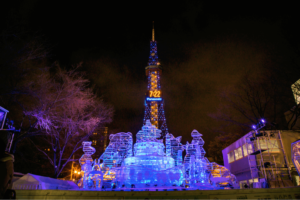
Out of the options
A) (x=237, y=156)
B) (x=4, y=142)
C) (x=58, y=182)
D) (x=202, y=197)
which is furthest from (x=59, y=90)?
(x=237, y=156)

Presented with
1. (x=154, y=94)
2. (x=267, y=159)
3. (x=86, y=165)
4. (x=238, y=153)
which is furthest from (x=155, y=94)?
(x=86, y=165)

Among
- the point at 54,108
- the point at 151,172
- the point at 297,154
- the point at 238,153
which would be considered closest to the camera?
the point at 297,154

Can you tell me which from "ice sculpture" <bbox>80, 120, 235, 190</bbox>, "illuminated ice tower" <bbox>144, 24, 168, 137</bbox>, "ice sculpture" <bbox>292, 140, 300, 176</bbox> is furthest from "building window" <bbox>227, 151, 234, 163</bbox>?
"illuminated ice tower" <bbox>144, 24, 168, 137</bbox>

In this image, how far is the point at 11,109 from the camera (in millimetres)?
14156

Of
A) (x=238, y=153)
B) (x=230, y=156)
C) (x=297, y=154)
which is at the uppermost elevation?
(x=238, y=153)

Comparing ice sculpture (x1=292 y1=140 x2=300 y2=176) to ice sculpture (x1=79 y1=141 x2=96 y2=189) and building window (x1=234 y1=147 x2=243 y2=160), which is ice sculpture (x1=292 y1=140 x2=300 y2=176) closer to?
ice sculpture (x1=79 y1=141 x2=96 y2=189)

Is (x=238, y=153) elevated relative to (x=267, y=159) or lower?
elevated

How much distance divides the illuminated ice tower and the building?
3004cm

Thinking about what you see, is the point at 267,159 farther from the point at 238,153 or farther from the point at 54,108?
the point at 54,108

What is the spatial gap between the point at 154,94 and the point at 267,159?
137 feet

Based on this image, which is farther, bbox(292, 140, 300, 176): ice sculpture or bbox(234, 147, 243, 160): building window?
bbox(234, 147, 243, 160): building window

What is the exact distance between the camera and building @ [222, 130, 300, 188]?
1294cm

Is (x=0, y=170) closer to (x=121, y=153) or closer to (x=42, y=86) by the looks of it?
(x=121, y=153)

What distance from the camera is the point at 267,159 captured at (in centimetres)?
1641
